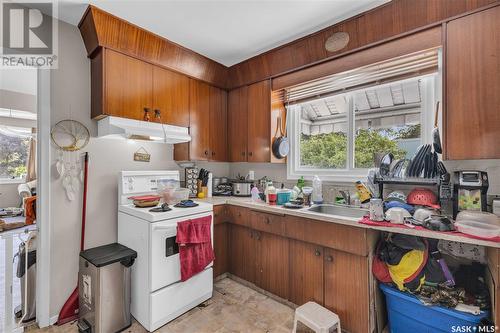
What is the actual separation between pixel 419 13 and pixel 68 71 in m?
2.92

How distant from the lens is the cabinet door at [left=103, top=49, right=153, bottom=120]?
2014 millimetres

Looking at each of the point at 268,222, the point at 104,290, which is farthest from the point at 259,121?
the point at 104,290

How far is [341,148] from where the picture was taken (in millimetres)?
2541

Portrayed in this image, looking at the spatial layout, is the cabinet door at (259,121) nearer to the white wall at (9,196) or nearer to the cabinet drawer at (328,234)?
the cabinet drawer at (328,234)

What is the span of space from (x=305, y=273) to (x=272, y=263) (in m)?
0.37

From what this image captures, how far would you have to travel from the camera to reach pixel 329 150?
104 inches

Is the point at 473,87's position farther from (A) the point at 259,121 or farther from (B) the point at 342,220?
(A) the point at 259,121

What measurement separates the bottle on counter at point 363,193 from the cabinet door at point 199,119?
1791 millimetres

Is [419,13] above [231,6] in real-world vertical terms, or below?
below

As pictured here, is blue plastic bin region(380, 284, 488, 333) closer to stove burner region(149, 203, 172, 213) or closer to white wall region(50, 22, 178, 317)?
stove burner region(149, 203, 172, 213)

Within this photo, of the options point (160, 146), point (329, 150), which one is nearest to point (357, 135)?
point (329, 150)

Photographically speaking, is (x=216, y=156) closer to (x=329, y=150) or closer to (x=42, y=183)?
(x=329, y=150)

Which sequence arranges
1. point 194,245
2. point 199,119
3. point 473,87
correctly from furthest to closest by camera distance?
point 199,119
point 194,245
point 473,87

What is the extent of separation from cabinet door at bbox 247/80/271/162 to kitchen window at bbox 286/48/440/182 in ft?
0.97
